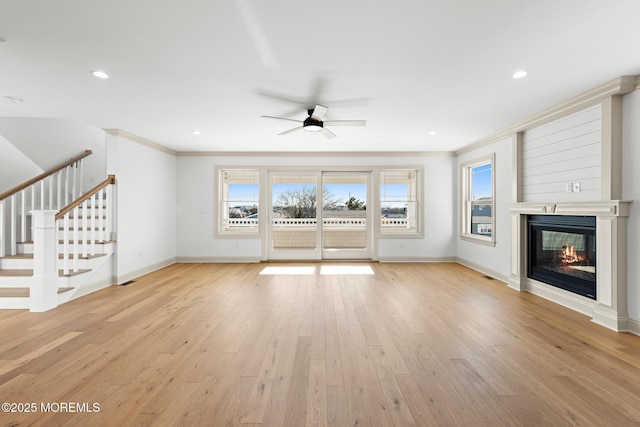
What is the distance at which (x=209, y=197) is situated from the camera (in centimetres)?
655

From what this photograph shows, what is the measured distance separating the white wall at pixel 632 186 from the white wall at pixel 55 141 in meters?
7.90

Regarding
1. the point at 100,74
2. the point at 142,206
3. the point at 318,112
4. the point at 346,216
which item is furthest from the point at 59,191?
the point at 346,216

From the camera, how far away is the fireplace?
3395mm

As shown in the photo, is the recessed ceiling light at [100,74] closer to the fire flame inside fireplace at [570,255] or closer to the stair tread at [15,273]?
the stair tread at [15,273]

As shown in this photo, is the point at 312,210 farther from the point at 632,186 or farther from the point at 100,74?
the point at 632,186

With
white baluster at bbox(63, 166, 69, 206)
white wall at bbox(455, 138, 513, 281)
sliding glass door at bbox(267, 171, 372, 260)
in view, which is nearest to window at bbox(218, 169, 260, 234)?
sliding glass door at bbox(267, 171, 372, 260)

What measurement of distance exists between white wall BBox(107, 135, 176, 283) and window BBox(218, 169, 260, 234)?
3.64 feet

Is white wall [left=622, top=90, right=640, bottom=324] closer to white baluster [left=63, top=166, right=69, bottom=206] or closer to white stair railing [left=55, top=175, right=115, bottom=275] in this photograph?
white stair railing [left=55, top=175, right=115, bottom=275]

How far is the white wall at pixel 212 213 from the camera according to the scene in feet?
21.4

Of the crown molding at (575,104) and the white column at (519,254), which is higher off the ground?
the crown molding at (575,104)

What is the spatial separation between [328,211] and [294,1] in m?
5.16

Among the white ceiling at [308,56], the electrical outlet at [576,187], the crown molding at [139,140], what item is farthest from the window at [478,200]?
the crown molding at [139,140]

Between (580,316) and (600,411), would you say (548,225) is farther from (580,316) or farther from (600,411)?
(600,411)

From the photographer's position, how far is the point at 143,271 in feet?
17.5
